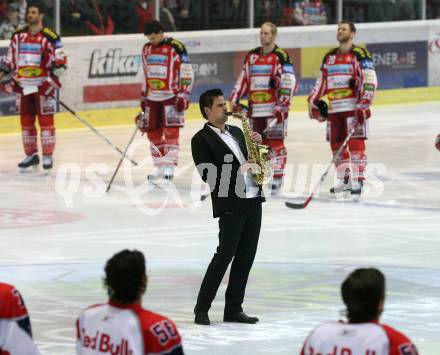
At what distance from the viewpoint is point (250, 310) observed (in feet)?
31.6

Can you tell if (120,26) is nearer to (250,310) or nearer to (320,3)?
(320,3)

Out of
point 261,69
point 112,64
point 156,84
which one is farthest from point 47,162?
point 112,64

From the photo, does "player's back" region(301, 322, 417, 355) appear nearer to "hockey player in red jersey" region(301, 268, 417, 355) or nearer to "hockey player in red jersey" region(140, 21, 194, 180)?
"hockey player in red jersey" region(301, 268, 417, 355)

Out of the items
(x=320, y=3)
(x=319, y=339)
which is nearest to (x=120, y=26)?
(x=320, y=3)

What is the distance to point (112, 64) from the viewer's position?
21.9 meters

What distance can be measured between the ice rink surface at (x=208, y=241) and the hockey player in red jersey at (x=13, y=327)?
3228mm

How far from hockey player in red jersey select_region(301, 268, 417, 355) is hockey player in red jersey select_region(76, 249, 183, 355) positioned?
0.50 meters

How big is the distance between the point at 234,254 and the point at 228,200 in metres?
0.36

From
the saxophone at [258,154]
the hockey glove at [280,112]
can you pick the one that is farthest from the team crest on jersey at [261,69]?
the saxophone at [258,154]

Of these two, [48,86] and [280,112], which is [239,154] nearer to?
[280,112]

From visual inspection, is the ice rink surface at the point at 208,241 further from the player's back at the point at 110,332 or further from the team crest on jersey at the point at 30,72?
the player's back at the point at 110,332

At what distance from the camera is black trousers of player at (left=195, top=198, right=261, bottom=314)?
29.5 feet

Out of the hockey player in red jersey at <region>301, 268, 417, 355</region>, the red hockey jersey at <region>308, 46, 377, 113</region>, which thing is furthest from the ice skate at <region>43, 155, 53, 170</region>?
the hockey player in red jersey at <region>301, 268, 417, 355</region>

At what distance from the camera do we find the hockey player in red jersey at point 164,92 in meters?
16.0
